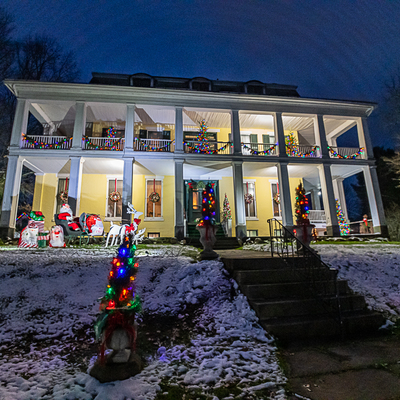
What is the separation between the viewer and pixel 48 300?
15.5 feet

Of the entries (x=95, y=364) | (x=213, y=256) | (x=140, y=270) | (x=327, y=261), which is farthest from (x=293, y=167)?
(x=95, y=364)

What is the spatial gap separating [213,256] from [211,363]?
3687 millimetres

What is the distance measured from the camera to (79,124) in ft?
44.4

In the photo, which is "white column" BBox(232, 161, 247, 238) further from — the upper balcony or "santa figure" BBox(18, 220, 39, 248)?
"santa figure" BBox(18, 220, 39, 248)

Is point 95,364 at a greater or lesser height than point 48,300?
lesser

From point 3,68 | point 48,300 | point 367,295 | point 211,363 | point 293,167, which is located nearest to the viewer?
point 211,363

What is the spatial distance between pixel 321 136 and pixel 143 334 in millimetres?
15273

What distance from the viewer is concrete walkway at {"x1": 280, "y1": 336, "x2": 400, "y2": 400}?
8.33ft

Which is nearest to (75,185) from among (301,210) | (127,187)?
(127,187)

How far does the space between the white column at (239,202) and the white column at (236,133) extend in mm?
779

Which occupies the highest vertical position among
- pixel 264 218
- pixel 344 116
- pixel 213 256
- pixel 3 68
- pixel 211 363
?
pixel 3 68

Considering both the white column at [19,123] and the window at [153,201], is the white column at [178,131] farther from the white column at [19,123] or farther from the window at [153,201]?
the white column at [19,123]

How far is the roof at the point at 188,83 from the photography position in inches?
645

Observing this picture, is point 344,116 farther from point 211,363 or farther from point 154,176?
point 211,363
